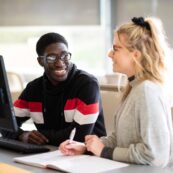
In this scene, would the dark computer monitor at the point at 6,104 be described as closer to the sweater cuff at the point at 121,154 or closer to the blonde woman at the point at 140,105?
the blonde woman at the point at 140,105

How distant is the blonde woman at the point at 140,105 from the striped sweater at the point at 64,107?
37 cm

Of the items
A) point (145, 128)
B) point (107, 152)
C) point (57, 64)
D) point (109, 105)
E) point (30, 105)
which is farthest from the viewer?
point (109, 105)

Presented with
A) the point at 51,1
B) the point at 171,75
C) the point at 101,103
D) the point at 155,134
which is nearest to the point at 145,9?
the point at 51,1

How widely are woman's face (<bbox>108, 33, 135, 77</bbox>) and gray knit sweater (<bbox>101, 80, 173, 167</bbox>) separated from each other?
3.0 inches

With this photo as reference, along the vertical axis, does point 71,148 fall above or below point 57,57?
below

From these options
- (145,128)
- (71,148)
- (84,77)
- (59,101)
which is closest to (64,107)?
(59,101)

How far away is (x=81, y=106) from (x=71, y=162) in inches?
23.2

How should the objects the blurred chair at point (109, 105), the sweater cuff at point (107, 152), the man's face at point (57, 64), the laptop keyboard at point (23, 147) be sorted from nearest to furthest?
the sweater cuff at point (107, 152) → the laptop keyboard at point (23, 147) → the man's face at point (57, 64) → the blurred chair at point (109, 105)

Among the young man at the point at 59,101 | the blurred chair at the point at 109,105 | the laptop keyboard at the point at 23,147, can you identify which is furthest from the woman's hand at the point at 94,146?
the blurred chair at the point at 109,105

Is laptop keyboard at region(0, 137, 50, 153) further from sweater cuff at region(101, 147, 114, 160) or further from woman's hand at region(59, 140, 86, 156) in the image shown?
sweater cuff at region(101, 147, 114, 160)

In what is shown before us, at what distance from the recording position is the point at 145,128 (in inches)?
71.2

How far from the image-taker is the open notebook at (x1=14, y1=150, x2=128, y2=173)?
1.76m

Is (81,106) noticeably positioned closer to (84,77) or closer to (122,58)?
(84,77)

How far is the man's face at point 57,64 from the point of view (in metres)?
2.47
